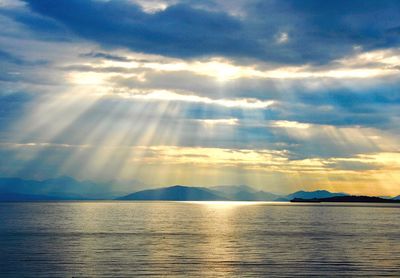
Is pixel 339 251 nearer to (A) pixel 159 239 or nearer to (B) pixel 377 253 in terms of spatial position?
(B) pixel 377 253

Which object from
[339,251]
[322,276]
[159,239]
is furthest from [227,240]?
[322,276]

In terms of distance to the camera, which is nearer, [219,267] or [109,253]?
[219,267]

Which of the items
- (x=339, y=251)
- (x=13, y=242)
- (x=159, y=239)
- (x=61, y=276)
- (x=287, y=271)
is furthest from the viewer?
(x=159, y=239)

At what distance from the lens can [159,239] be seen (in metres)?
103

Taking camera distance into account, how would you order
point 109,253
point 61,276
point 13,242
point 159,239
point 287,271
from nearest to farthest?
point 61,276 < point 287,271 < point 109,253 < point 13,242 < point 159,239

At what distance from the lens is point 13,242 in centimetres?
9681

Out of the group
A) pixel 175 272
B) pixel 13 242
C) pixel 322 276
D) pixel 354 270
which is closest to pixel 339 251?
pixel 354 270

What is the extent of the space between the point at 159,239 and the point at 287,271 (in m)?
45.0

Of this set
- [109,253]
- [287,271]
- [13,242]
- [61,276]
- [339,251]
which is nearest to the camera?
[61,276]

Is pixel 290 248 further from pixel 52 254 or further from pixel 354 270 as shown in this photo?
pixel 52 254

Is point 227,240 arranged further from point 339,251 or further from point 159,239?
point 339,251

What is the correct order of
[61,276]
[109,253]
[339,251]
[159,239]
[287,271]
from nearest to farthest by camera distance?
[61,276], [287,271], [109,253], [339,251], [159,239]

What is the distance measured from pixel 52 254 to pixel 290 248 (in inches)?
1506

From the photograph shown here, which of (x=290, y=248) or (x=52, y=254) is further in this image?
(x=290, y=248)
